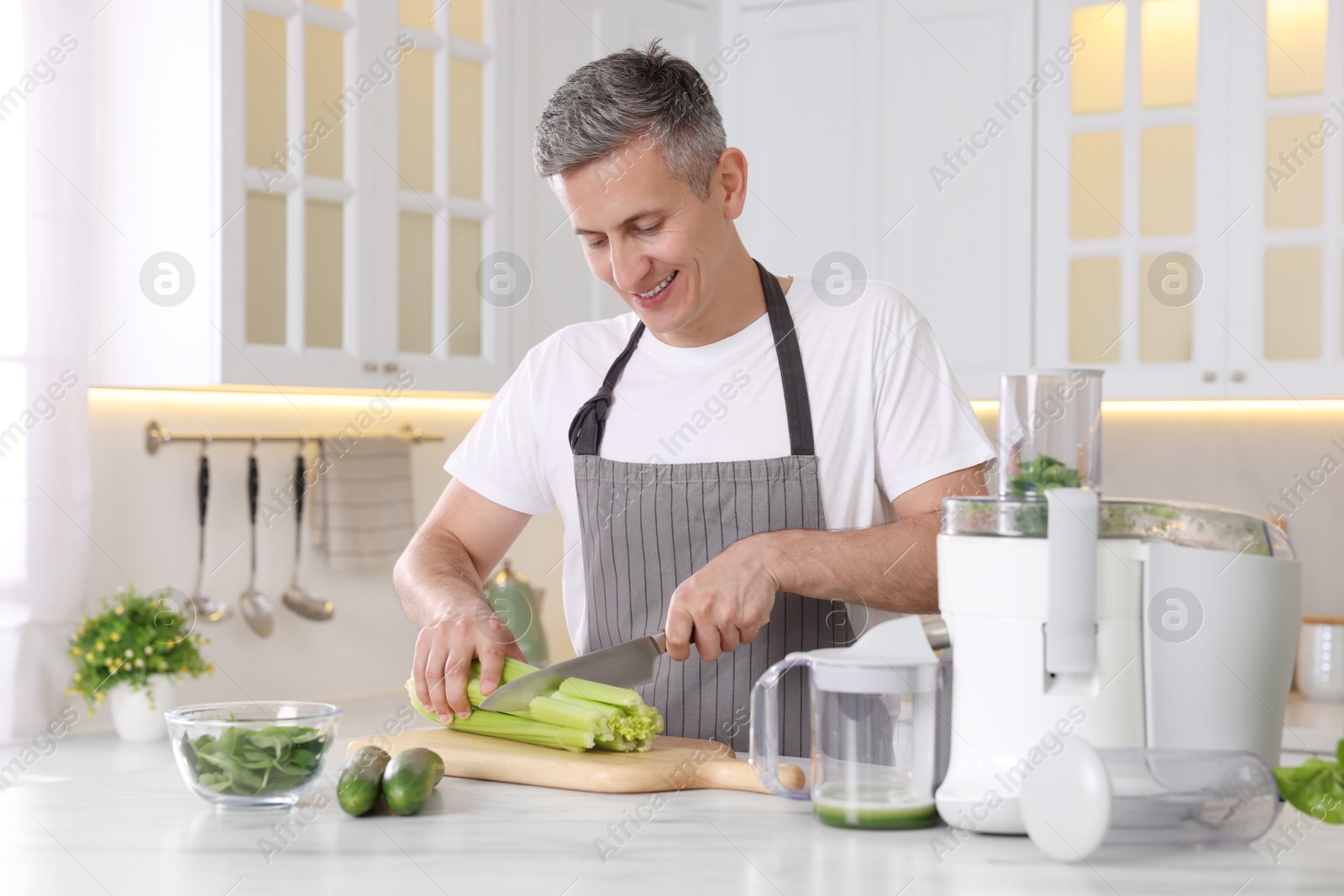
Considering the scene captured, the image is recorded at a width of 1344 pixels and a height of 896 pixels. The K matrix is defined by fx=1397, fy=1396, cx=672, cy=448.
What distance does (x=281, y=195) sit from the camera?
267 cm

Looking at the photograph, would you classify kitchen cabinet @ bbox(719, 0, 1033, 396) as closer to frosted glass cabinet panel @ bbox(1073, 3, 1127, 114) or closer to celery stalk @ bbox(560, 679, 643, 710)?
frosted glass cabinet panel @ bbox(1073, 3, 1127, 114)

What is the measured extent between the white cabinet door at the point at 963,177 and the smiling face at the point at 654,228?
5.39 ft

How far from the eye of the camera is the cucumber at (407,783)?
1192mm

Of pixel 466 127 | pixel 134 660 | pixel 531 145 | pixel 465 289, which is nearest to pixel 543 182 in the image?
pixel 531 145

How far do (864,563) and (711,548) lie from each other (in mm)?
252

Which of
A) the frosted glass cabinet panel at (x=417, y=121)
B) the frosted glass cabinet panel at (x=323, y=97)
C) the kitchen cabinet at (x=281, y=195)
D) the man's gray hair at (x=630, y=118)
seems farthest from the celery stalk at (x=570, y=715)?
the frosted glass cabinet panel at (x=417, y=121)

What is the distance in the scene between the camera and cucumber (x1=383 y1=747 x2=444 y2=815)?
3.91 feet

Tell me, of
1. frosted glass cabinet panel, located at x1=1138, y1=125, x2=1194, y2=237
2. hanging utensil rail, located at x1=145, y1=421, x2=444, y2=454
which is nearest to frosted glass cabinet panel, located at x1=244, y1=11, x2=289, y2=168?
hanging utensil rail, located at x1=145, y1=421, x2=444, y2=454

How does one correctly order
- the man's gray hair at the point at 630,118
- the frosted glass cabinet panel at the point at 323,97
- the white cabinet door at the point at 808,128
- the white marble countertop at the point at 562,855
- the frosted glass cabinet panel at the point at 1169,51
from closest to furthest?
the white marble countertop at the point at 562,855, the man's gray hair at the point at 630,118, the frosted glass cabinet panel at the point at 323,97, the frosted glass cabinet panel at the point at 1169,51, the white cabinet door at the point at 808,128

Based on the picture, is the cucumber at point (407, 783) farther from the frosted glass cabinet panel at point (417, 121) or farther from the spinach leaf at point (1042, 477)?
the frosted glass cabinet panel at point (417, 121)

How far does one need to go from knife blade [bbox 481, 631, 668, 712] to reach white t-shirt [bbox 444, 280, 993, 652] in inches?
14.0

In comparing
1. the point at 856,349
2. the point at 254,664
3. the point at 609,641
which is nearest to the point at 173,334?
the point at 254,664

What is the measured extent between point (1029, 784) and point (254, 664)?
7.45ft

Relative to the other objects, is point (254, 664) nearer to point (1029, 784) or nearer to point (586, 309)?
point (586, 309)
